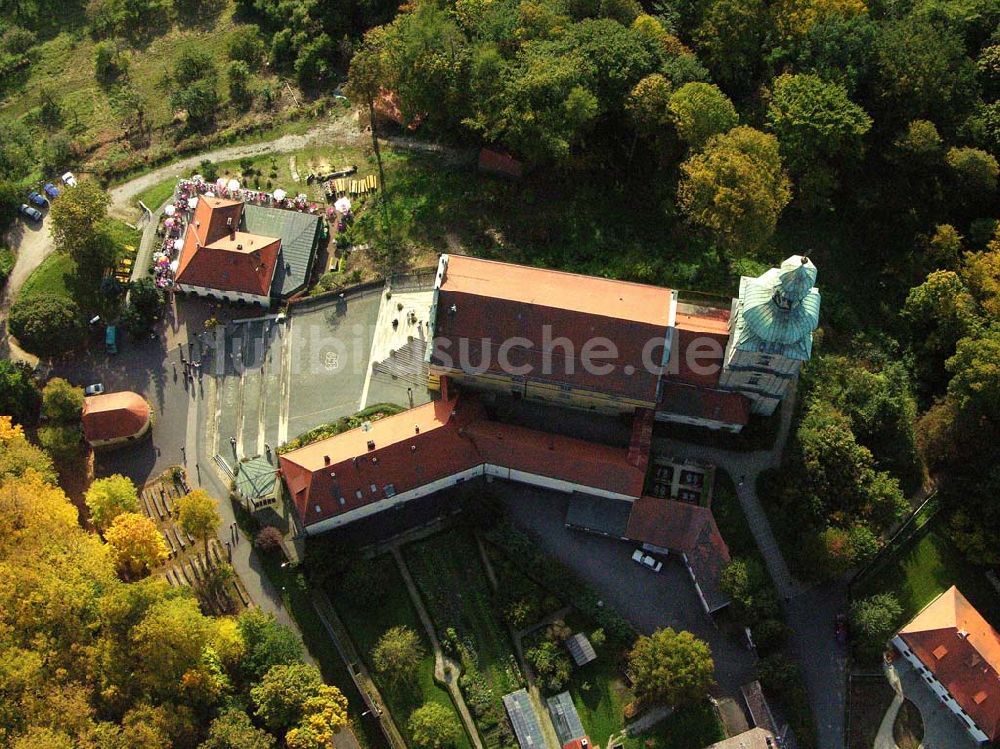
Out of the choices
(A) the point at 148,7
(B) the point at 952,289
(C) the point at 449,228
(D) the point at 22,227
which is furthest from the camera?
(A) the point at 148,7

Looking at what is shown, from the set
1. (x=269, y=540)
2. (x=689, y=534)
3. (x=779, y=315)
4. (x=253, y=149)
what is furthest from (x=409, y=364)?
(x=253, y=149)

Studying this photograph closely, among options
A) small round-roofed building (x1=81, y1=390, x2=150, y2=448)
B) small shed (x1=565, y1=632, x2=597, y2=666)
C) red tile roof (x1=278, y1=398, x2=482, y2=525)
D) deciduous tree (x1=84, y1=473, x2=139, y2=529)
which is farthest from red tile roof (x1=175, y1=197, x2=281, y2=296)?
small shed (x1=565, y1=632, x2=597, y2=666)

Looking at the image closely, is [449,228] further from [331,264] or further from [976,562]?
[976,562]

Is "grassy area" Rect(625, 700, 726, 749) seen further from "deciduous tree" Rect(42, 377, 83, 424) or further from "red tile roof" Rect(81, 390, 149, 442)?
"deciduous tree" Rect(42, 377, 83, 424)

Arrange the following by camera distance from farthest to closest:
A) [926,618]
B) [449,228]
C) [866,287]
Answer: [449,228] → [866,287] → [926,618]

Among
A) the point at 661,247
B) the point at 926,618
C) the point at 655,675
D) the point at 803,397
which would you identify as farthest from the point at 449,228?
the point at 926,618

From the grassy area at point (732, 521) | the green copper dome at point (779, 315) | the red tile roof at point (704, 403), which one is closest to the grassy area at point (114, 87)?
the red tile roof at point (704, 403)
